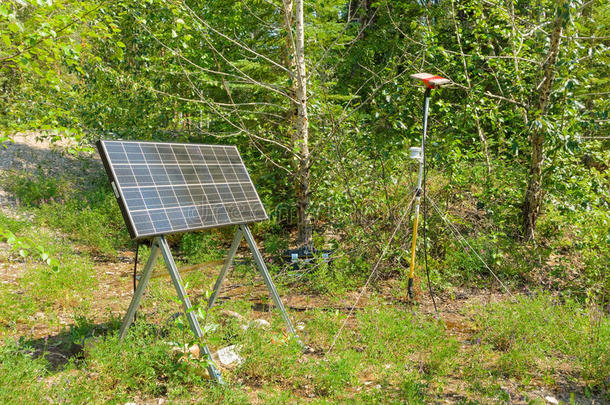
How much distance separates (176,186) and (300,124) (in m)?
3.07

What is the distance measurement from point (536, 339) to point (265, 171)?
5578 millimetres

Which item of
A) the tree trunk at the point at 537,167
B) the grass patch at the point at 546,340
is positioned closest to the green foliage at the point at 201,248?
the grass patch at the point at 546,340

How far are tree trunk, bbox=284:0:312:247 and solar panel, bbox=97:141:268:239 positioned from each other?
6.33 ft

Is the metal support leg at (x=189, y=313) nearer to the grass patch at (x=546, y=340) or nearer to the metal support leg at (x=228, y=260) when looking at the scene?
the metal support leg at (x=228, y=260)

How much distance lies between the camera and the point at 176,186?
424 cm

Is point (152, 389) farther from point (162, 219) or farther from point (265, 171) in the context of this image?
point (265, 171)

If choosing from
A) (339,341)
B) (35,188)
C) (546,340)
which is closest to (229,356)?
(339,341)

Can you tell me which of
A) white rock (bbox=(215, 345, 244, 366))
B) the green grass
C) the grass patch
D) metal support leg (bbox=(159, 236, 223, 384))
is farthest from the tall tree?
metal support leg (bbox=(159, 236, 223, 384))

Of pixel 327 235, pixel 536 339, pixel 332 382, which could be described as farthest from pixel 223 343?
pixel 327 235

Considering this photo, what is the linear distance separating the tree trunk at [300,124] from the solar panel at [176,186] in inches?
76.0

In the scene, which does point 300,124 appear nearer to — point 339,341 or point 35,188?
point 339,341

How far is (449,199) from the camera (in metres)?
7.27

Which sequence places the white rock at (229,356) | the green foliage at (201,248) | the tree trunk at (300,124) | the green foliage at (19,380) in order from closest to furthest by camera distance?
the green foliage at (19,380), the white rock at (229,356), the tree trunk at (300,124), the green foliage at (201,248)

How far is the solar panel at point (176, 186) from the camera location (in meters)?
3.75
